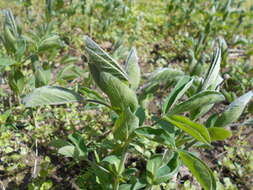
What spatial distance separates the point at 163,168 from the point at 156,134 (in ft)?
0.72

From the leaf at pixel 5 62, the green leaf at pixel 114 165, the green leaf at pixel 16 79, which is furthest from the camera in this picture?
the green leaf at pixel 16 79

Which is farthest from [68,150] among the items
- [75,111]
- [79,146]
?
[75,111]

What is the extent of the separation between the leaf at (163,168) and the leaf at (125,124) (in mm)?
201

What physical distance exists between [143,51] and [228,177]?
5.97 ft

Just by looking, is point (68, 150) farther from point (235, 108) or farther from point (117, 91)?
point (235, 108)

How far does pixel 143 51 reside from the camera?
10.8ft

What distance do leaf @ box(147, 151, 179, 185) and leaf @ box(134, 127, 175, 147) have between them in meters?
0.16

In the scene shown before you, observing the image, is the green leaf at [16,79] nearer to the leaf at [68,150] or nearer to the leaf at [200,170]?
the leaf at [68,150]

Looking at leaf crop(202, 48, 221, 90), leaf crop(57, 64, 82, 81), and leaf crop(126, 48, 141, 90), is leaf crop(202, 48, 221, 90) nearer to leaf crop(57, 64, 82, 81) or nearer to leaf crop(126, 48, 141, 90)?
leaf crop(126, 48, 141, 90)

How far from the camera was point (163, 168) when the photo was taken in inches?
44.1

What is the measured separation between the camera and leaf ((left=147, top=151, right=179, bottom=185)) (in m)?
1.08

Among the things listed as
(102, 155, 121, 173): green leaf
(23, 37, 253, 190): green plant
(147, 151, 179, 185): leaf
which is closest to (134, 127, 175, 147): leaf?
(23, 37, 253, 190): green plant

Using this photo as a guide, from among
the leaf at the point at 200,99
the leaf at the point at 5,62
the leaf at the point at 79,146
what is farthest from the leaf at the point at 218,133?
the leaf at the point at 5,62

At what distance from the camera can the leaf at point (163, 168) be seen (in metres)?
1.08
